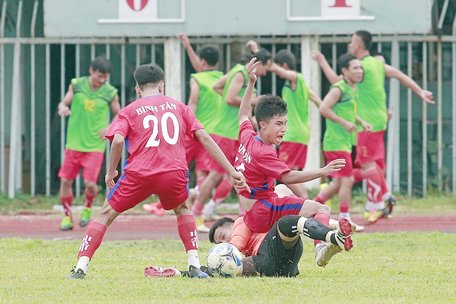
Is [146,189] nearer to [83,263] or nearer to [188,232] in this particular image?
[188,232]

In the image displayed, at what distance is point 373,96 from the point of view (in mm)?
18109

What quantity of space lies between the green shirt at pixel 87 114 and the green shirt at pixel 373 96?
3.29 meters

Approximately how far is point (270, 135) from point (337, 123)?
559 centimetres

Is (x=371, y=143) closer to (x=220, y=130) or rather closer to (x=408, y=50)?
(x=220, y=130)

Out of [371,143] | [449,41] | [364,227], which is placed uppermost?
[449,41]

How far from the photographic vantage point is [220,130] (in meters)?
18.3

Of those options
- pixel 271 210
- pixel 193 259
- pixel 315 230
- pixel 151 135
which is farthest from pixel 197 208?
pixel 315 230

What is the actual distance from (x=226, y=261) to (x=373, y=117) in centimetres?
721

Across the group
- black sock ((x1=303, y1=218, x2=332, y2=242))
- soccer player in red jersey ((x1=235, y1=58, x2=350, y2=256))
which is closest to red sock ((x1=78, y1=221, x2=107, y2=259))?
soccer player in red jersey ((x1=235, y1=58, x2=350, y2=256))

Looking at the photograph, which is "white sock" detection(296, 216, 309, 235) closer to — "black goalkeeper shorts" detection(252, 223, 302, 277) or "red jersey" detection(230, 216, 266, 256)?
"black goalkeeper shorts" detection(252, 223, 302, 277)

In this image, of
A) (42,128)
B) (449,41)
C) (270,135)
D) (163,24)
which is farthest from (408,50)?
(270,135)

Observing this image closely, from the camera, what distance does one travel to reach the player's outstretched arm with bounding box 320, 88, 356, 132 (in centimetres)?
1711

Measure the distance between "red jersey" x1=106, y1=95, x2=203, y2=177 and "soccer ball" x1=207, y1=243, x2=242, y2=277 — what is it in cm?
76

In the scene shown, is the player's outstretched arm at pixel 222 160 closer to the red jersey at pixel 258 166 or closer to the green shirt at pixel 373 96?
the red jersey at pixel 258 166
